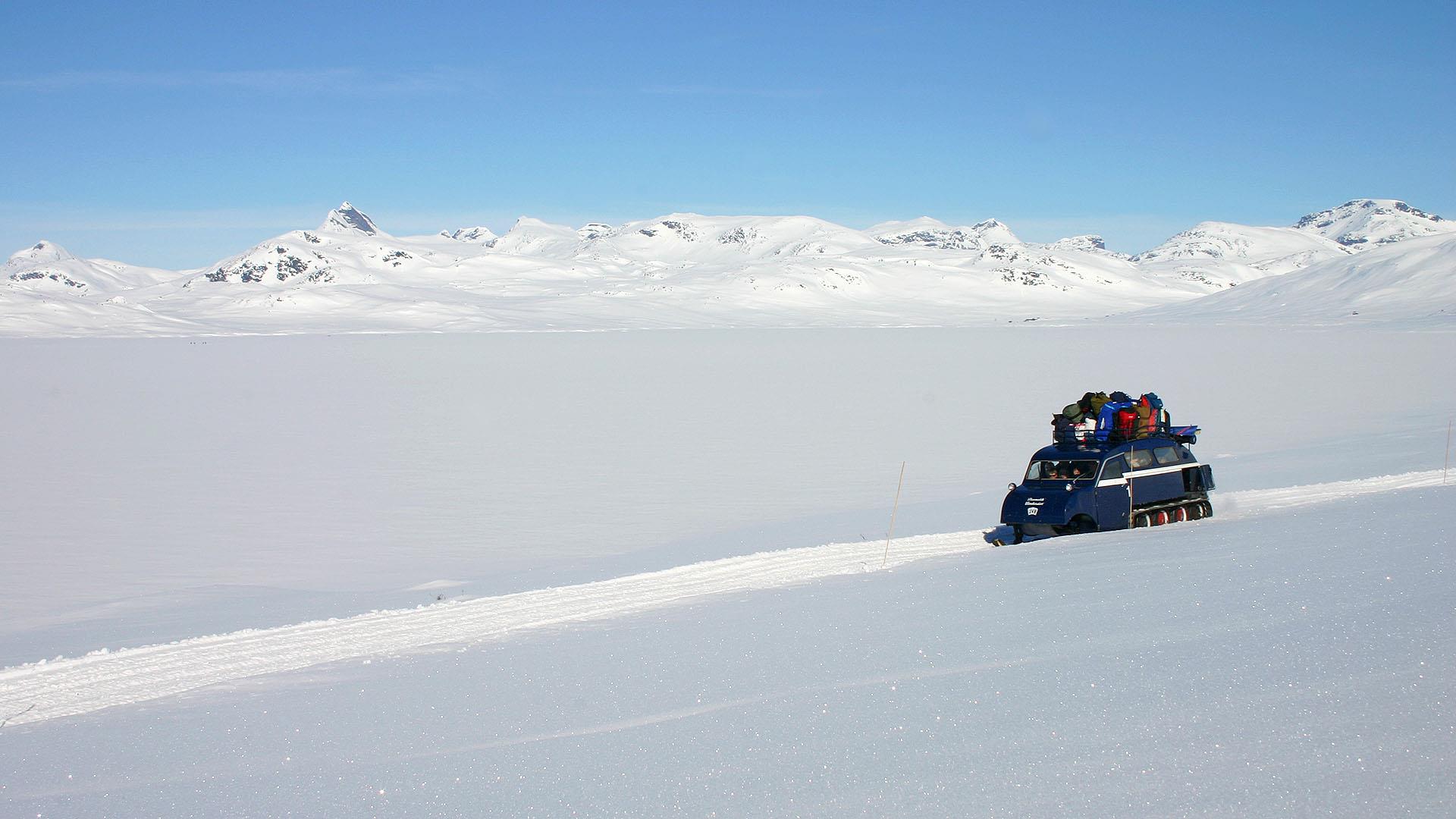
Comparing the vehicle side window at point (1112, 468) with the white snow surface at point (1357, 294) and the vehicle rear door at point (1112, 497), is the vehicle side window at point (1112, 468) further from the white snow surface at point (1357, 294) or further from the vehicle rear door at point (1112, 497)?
the white snow surface at point (1357, 294)

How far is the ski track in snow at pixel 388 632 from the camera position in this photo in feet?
24.2

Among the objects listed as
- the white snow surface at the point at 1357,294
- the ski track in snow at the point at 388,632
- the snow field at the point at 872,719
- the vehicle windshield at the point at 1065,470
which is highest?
the white snow surface at the point at 1357,294

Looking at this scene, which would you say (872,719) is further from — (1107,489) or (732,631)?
(1107,489)

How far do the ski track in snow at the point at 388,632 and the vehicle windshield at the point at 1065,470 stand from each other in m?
1.11

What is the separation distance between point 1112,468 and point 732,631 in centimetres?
643

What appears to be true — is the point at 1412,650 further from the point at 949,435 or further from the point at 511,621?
the point at 949,435

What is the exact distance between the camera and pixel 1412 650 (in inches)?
224

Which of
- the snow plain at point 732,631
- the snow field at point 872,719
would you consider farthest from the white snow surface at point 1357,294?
the snow field at point 872,719

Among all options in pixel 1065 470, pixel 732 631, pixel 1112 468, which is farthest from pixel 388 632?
pixel 1112 468

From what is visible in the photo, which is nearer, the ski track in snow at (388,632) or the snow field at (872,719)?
the snow field at (872,719)

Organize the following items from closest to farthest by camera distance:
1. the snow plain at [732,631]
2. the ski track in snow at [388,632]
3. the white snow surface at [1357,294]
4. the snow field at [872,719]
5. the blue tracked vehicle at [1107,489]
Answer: the snow field at [872,719] < the snow plain at [732,631] < the ski track in snow at [388,632] < the blue tracked vehicle at [1107,489] < the white snow surface at [1357,294]

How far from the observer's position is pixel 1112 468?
12.4 m

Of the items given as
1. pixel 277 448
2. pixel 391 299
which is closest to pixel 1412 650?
pixel 277 448

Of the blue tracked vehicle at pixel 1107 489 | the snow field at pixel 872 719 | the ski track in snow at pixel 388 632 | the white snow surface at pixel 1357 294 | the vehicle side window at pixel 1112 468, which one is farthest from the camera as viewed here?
the white snow surface at pixel 1357 294
